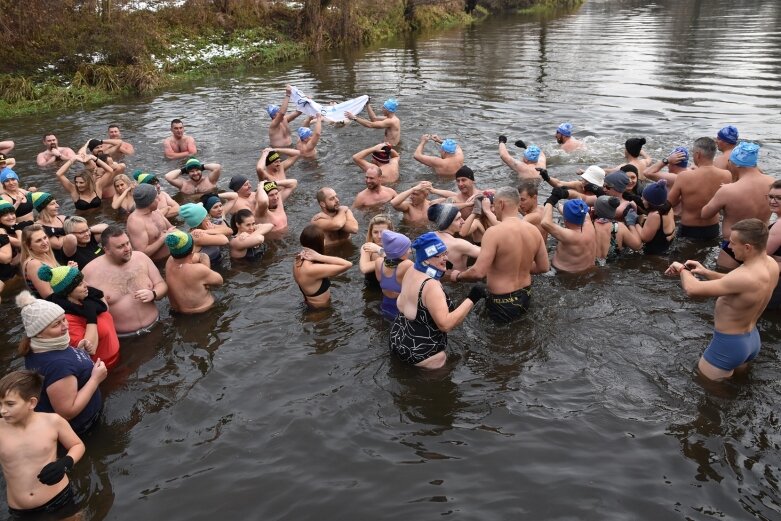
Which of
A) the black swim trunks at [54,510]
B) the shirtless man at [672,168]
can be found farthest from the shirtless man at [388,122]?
the black swim trunks at [54,510]

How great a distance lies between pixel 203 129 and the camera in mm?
17156

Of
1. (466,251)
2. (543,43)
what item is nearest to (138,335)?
(466,251)

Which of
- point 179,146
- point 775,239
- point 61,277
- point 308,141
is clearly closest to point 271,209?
point 308,141

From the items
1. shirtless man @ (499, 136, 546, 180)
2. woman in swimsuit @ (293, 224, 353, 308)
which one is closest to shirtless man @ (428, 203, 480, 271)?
woman in swimsuit @ (293, 224, 353, 308)

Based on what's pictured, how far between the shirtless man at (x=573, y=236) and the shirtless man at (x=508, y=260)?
739 millimetres

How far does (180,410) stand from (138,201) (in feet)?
12.2

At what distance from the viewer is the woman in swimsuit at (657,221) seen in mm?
7961

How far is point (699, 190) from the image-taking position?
8.69 meters

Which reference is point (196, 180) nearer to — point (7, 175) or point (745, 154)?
point (7, 175)

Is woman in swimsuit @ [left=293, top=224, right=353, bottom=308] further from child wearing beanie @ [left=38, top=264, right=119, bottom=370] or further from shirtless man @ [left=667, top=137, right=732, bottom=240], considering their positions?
shirtless man @ [left=667, top=137, right=732, bottom=240]

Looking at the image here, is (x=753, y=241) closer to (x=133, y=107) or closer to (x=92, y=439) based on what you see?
(x=92, y=439)

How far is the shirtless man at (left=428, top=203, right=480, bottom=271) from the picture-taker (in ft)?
23.8

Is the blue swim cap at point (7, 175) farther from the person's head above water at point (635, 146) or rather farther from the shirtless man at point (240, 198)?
the person's head above water at point (635, 146)

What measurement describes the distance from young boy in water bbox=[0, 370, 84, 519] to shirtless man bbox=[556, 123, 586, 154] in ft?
36.0
